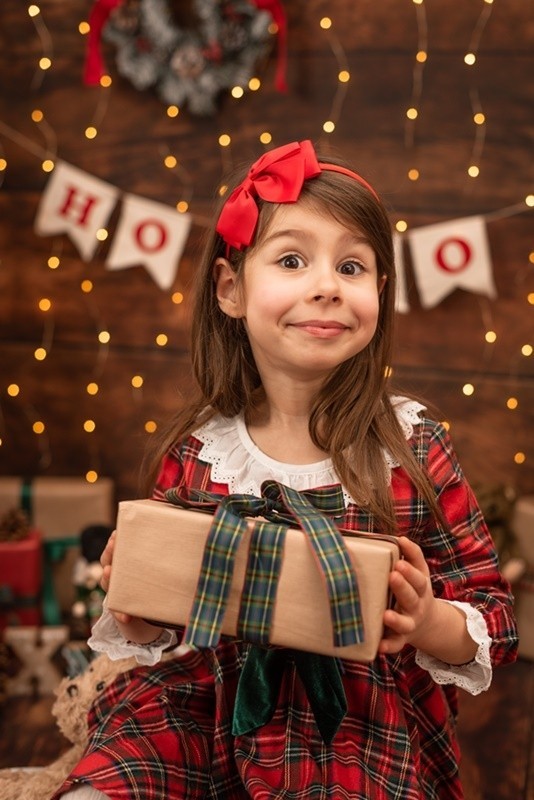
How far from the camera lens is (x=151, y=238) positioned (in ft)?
7.34

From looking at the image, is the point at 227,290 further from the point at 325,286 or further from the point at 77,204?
the point at 77,204

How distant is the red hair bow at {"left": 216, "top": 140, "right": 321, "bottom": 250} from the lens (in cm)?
115

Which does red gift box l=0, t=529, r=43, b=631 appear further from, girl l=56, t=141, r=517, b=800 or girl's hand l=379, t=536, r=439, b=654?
girl's hand l=379, t=536, r=439, b=654

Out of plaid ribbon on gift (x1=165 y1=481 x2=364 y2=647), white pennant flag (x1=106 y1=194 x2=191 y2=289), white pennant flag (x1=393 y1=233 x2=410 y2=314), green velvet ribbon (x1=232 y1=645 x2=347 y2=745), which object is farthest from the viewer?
white pennant flag (x1=106 y1=194 x2=191 y2=289)

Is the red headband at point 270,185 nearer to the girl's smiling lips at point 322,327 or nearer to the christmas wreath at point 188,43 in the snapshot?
the girl's smiling lips at point 322,327

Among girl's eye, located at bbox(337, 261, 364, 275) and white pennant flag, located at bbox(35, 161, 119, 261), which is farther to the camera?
white pennant flag, located at bbox(35, 161, 119, 261)

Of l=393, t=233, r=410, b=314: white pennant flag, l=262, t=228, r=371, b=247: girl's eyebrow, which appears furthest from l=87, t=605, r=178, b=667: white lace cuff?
l=393, t=233, r=410, b=314: white pennant flag

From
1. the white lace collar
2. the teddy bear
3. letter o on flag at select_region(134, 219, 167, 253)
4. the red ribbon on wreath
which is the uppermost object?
the red ribbon on wreath

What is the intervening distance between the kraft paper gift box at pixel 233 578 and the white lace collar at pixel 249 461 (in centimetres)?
Result: 20

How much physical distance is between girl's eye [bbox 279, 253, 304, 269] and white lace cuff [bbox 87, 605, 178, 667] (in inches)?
18.6

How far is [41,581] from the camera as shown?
2221mm

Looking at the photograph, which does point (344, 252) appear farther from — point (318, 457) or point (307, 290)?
point (318, 457)

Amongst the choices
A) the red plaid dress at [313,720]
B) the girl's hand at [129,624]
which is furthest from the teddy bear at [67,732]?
the girl's hand at [129,624]

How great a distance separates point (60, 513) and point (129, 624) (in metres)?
1.18
